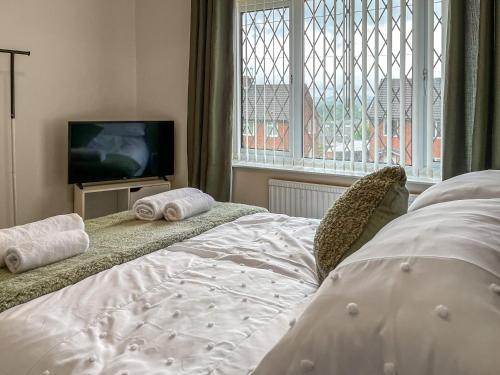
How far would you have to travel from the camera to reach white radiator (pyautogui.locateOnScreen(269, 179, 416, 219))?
3.40m

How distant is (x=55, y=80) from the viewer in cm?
374

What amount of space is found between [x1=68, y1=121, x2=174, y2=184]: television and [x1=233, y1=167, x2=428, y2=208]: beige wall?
62 centimetres

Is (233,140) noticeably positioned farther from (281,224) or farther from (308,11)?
(281,224)

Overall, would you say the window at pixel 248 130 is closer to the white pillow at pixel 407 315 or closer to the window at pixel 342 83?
the window at pixel 342 83

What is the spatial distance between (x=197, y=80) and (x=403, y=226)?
3.00 metres

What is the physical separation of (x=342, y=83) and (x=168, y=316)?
94.1 inches

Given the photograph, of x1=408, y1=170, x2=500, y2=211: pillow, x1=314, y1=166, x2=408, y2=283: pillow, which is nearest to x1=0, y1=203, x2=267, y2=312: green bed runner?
x1=314, y1=166, x2=408, y2=283: pillow

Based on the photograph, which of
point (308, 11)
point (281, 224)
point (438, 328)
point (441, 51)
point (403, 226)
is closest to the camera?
point (438, 328)

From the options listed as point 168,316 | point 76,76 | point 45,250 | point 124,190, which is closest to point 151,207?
point 45,250

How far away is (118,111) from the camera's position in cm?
423

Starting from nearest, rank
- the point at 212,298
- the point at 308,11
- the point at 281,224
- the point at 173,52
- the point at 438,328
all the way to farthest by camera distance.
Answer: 1. the point at 438,328
2. the point at 212,298
3. the point at 281,224
4. the point at 308,11
5. the point at 173,52

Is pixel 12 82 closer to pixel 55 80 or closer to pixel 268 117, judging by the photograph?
pixel 55 80

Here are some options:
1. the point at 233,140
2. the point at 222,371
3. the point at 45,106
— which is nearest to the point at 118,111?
the point at 45,106

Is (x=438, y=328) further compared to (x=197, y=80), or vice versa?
(x=197, y=80)
